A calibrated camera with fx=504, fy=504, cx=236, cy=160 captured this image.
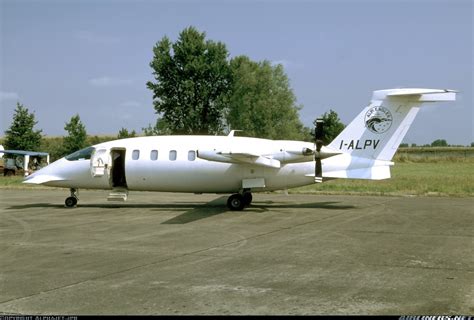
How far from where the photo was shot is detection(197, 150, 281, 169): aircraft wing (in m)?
19.2

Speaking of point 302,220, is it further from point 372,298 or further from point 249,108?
point 249,108

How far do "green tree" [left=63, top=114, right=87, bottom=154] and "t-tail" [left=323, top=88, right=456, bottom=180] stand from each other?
4653cm

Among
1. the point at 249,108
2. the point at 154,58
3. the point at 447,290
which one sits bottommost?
the point at 447,290

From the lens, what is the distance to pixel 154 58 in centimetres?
6244

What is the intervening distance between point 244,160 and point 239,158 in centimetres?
35

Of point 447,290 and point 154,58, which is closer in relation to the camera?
point 447,290

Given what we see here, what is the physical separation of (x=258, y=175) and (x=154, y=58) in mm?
44903

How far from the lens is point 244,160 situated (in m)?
19.8

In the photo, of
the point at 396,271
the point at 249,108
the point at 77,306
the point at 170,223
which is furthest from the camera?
the point at 249,108

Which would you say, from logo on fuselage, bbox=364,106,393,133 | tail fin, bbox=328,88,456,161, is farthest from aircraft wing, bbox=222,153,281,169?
logo on fuselage, bbox=364,106,393,133

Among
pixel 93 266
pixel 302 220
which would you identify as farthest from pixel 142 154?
pixel 93 266

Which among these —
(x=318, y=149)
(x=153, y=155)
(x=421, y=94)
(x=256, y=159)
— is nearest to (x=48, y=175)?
(x=153, y=155)

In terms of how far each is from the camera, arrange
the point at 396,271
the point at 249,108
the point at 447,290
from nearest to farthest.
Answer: the point at 447,290 → the point at 396,271 → the point at 249,108

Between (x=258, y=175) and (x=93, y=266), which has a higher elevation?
(x=258, y=175)
